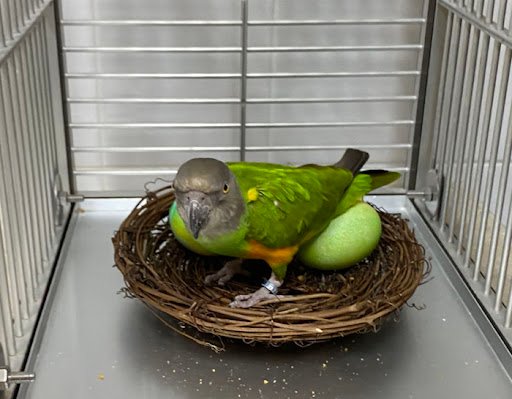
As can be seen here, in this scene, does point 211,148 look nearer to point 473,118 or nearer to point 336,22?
point 336,22

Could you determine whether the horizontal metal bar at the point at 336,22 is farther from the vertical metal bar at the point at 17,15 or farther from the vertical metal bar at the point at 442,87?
the vertical metal bar at the point at 17,15

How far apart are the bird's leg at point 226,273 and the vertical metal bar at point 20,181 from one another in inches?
6.8

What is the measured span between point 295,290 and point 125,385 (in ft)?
0.63

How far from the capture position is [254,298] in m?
0.68

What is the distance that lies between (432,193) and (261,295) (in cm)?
31

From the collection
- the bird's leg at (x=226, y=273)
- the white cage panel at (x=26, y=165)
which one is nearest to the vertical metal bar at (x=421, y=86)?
the bird's leg at (x=226, y=273)

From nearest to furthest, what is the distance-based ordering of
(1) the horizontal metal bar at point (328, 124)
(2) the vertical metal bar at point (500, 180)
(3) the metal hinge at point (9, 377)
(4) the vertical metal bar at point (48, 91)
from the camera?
(3) the metal hinge at point (9, 377) < (2) the vertical metal bar at point (500, 180) < (4) the vertical metal bar at point (48, 91) < (1) the horizontal metal bar at point (328, 124)

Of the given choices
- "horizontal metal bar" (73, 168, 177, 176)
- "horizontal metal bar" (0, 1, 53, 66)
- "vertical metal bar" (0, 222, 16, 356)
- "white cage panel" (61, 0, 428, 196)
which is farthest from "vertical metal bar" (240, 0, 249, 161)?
"vertical metal bar" (0, 222, 16, 356)

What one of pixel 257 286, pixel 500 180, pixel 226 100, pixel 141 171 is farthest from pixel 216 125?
pixel 500 180

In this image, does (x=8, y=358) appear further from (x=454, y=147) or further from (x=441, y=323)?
(x=454, y=147)

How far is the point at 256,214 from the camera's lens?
2.16ft

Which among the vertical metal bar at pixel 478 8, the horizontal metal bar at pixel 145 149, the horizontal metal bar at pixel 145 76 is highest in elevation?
the vertical metal bar at pixel 478 8

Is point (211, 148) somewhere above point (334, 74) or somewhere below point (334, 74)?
below

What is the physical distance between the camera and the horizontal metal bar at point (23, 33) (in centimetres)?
60
